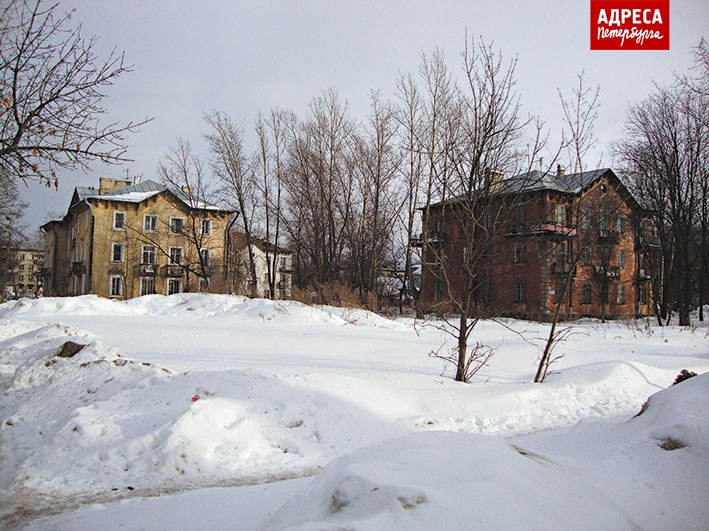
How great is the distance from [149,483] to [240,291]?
2550 cm

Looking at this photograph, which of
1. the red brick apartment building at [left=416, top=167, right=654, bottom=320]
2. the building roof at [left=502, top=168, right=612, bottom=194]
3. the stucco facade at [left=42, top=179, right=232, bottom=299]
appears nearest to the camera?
the building roof at [left=502, top=168, right=612, bottom=194]

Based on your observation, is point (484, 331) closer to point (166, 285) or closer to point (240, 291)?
point (240, 291)

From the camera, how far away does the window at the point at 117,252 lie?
4316 centimetres

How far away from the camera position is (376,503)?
2352 mm

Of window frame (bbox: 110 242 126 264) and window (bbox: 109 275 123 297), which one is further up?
window frame (bbox: 110 242 126 264)

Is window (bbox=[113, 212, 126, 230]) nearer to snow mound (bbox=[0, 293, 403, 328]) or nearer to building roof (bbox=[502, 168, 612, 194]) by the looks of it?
snow mound (bbox=[0, 293, 403, 328])

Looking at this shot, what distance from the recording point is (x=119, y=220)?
4356 cm

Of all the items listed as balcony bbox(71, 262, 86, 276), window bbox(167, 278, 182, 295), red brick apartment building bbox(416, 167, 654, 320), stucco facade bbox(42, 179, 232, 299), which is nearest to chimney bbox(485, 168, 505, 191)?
red brick apartment building bbox(416, 167, 654, 320)

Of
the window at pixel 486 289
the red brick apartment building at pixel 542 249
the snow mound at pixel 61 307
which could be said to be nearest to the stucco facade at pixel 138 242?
the snow mound at pixel 61 307

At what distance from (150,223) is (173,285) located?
6025 millimetres

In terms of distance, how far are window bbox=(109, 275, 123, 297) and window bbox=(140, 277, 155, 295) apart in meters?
1.71

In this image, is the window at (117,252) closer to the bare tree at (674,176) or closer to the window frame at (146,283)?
the window frame at (146,283)

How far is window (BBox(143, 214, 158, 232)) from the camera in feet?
145

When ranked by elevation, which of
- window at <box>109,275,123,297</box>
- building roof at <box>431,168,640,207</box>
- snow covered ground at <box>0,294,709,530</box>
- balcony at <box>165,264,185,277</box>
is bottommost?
snow covered ground at <box>0,294,709,530</box>
